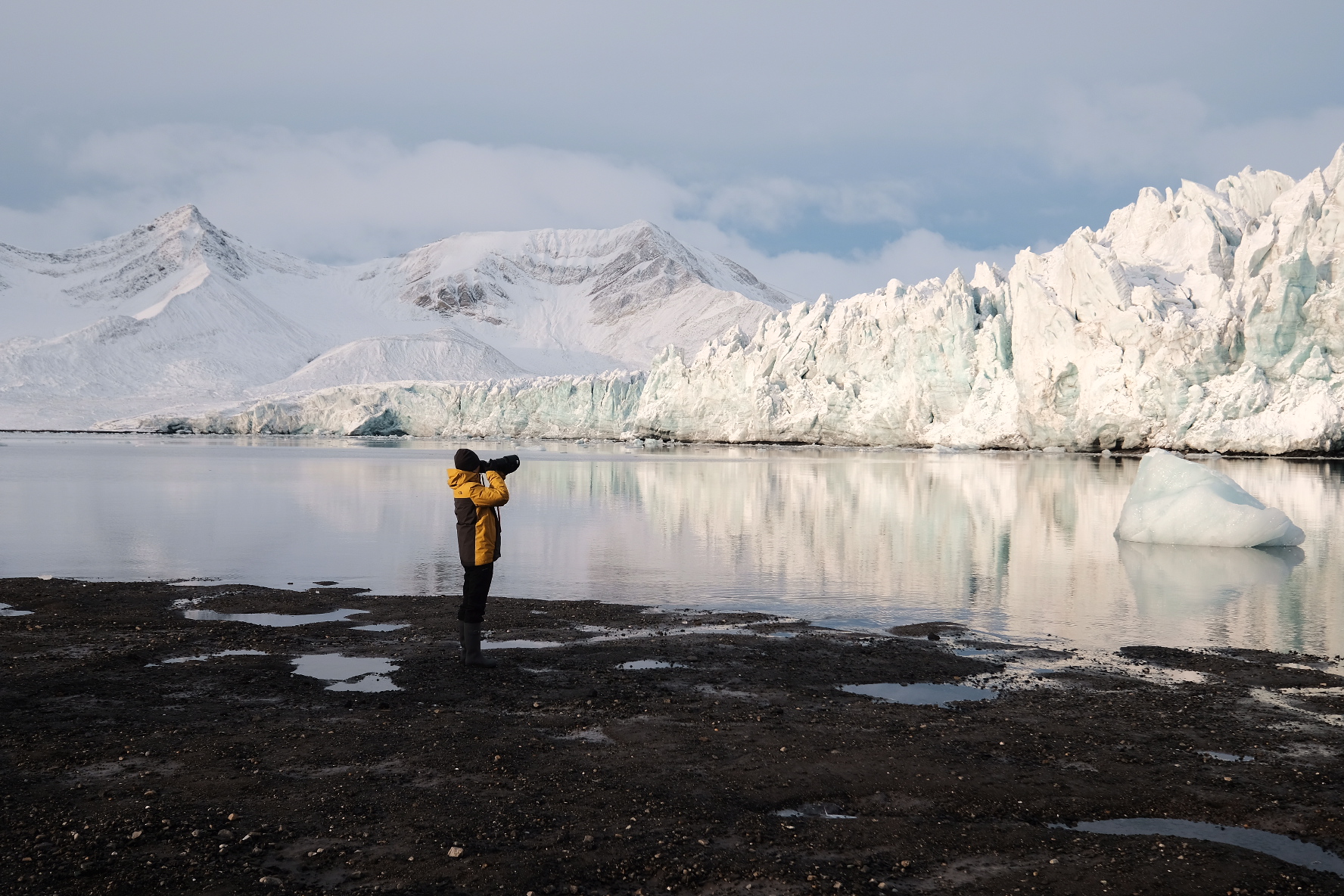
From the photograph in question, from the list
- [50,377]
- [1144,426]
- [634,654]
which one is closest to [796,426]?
[1144,426]

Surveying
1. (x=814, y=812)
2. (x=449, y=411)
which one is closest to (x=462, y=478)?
(x=814, y=812)

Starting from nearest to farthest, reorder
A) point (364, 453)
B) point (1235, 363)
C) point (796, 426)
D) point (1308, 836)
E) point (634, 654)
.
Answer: point (1308, 836)
point (634, 654)
point (1235, 363)
point (364, 453)
point (796, 426)

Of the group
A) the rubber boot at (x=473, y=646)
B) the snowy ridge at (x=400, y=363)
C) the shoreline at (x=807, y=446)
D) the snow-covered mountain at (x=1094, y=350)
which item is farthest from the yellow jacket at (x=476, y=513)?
the snowy ridge at (x=400, y=363)

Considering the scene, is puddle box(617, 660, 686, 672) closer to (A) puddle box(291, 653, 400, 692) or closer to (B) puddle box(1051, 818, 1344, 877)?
(A) puddle box(291, 653, 400, 692)

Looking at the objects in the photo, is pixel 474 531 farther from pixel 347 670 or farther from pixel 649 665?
pixel 649 665

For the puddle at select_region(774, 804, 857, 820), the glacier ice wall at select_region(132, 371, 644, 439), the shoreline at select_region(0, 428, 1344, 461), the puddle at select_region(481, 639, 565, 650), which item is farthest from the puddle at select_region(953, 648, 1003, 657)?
the glacier ice wall at select_region(132, 371, 644, 439)

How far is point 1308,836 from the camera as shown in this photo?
177 inches

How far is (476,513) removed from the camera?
8008mm

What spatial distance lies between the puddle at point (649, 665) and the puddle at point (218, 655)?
3108 millimetres

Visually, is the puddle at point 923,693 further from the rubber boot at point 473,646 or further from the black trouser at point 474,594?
the black trouser at point 474,594

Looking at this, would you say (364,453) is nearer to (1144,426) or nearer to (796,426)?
(796,426)

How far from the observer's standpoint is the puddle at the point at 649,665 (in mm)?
7910

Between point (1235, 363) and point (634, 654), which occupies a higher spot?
point (1235, 363)

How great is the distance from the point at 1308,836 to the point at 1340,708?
284cm
